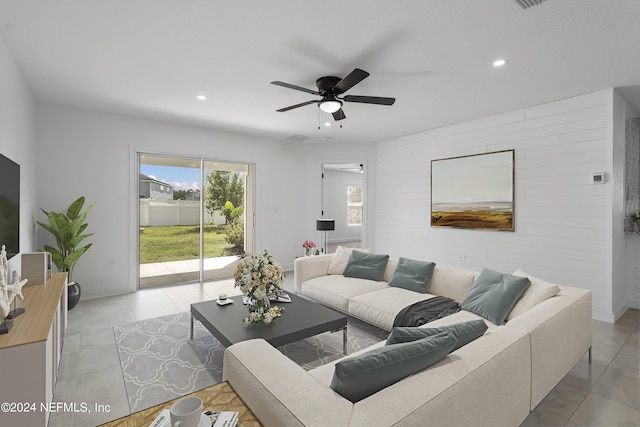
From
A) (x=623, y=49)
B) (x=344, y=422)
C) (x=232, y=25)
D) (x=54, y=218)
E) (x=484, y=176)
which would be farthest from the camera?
(x=484, y=176)

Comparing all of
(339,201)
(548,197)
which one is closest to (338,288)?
(548,197)

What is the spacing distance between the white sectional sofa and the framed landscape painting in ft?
7.35

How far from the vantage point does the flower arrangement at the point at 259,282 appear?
257 cm

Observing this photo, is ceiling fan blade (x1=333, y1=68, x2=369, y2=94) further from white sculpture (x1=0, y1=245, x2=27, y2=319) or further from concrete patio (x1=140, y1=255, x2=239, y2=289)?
concrete patio (x1=140, y1=255, x2=239, y2=289)

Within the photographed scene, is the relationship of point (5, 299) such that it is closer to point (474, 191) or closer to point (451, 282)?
point (451, 282)

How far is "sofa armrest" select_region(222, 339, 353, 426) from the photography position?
1.08 metres

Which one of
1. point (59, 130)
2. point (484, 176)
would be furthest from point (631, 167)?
point (59, 130)

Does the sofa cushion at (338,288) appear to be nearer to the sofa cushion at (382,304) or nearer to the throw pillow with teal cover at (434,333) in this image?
the sofa cushion at (382,304)

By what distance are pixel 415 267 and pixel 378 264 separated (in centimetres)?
54

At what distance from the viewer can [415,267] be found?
3.49 metres

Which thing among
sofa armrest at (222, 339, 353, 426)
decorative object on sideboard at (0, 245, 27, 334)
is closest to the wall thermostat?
sofa armrest at (222, 339, 353, 426)

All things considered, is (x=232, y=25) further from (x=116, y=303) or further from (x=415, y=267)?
(x=116, y=303)

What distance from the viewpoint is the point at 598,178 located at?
364 centimetres

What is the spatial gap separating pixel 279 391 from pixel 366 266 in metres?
2.83
